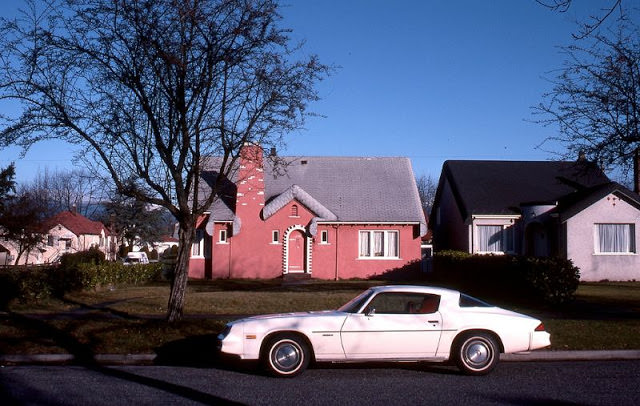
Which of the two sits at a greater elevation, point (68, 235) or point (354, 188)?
point (354, 188)

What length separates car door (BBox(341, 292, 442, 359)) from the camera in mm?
9367

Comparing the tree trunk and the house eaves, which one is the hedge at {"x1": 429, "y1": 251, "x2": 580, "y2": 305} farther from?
the tree trunk

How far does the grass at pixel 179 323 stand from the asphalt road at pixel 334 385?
1.15m

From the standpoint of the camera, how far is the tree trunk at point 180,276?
13094mm

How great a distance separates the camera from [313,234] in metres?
29.7

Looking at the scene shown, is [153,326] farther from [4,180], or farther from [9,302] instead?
[4,180]

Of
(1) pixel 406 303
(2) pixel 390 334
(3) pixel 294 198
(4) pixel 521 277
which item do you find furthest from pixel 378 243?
(2) pixel 390 334

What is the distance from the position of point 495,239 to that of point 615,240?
5160 mm

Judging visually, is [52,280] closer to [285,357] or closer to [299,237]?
[299,237]

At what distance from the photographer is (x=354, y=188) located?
3247 centimetres

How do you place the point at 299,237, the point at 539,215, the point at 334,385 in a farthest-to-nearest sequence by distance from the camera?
the point at 299,237
the point at 539,215
the point at 334,385

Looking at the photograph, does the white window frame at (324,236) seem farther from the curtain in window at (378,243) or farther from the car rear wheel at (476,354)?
the car rear wheel at (476,354)

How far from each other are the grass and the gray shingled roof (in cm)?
916

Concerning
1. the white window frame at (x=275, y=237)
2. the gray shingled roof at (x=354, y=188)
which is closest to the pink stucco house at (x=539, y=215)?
the gray shingled roof at (x=354, y=188)
